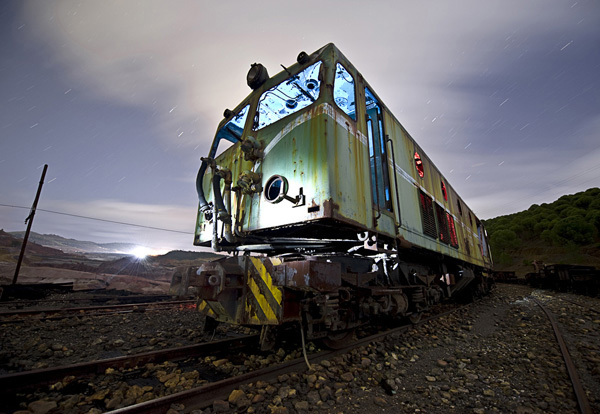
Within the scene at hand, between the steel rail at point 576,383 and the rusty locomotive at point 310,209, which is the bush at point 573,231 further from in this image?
the rusty locomotive at point 310,209

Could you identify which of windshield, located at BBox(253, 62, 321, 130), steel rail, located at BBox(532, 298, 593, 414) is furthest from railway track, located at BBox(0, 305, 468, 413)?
windshield, located at BBox(253, 62, 321, 130)

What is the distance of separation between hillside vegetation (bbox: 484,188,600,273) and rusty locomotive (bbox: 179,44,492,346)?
3474cm

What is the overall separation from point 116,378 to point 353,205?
2994mm

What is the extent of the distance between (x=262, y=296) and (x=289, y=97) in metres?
2.63

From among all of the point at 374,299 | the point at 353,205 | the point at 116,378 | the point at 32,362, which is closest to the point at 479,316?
the point at 374,299

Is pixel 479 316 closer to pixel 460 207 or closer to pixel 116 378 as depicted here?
pixel 460 207

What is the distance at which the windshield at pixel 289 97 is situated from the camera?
131 inches

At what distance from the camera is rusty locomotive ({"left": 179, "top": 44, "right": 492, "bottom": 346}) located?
2703 mm

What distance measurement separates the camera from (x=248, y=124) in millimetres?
3982

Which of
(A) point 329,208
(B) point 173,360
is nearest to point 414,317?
(A) point 329,208

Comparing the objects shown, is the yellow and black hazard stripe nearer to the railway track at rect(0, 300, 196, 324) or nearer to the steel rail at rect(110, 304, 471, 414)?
the steel rail at rect(110, 304, 471, 414)

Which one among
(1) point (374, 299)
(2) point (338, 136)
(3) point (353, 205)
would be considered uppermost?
(2) point (338, 136)

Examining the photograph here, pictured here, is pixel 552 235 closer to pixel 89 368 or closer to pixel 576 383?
pixel 576 383

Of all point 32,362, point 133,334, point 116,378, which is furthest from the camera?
point 133,334
